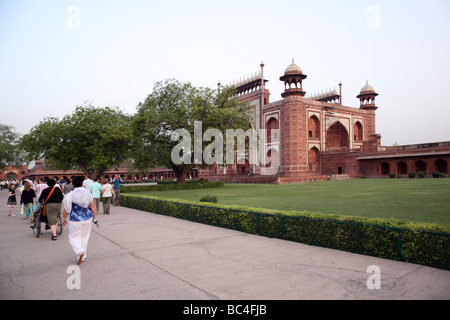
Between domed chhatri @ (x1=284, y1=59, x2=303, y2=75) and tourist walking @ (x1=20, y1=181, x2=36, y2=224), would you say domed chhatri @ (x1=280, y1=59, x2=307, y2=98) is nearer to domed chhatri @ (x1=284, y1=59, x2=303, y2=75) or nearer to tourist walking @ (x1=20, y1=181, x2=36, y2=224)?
domed chhatri @ (x1=284, y1=59, x2=303, y2=75)

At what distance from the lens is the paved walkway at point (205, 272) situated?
13.2ft

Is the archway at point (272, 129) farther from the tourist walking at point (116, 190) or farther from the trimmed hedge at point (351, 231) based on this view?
the trimmed hedge at point (351, 231)

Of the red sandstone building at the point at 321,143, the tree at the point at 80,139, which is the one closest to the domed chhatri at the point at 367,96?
the red sandstone building at the point at 321,143

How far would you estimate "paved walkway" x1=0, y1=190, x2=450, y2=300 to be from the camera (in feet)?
13.2

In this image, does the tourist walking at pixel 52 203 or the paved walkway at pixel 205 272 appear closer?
the paved walkway at pixel 205 272

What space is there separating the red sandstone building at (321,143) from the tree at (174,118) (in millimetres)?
10111

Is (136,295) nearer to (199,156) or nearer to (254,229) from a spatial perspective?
(254,229)

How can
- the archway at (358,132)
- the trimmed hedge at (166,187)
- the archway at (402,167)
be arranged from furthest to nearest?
the archway at (358,132), the archway at (402,167), the trimmed hedge at (166,187)

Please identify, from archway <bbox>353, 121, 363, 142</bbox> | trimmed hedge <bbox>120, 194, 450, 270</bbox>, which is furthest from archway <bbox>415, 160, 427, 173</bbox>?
trimmed hedge <bbox>120, 194, 450, 270</bbox>

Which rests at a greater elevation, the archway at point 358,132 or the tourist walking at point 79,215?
the archway at point 358,132

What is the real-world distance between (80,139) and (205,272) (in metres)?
25.6

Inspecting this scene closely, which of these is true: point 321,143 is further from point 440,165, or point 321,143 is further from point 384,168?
point 440,165

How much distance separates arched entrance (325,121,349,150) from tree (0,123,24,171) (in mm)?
44262
